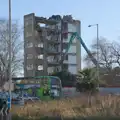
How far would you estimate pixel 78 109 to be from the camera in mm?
25469

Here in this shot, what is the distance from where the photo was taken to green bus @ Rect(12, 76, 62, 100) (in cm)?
5150

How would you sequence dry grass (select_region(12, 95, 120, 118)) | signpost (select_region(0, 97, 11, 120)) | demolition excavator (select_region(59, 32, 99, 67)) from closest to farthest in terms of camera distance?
1. dry grass (select_region(12, 95, 120, 118))
2. signpost (select_region(0, 97, 11, 120))
3. demolition excavator (select_region(59, 32, 99, 67))

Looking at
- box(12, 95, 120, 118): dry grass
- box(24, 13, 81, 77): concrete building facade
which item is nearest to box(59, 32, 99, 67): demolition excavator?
box(24, 13, 81, 77): concrete building facade

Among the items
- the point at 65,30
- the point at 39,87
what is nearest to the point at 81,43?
the point at 65,30

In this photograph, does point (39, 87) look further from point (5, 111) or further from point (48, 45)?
point (48, 45)

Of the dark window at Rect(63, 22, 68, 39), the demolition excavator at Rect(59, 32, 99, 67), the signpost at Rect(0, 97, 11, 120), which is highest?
the dark window at Rect(63, 22, 68, 39)

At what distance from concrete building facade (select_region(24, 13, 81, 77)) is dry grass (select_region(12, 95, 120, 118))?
2600 inches

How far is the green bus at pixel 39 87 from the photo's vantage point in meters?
51.5

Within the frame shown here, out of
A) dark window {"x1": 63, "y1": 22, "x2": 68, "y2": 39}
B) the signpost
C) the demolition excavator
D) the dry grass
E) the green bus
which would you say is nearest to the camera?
the dry grass

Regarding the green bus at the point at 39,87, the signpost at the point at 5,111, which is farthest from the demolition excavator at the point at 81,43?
the signpost at the point at 5,111

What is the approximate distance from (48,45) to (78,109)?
80.6 m

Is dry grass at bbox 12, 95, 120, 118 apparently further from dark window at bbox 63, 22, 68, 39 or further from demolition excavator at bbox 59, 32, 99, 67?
dark window at bbox 63, 22, 68, 39

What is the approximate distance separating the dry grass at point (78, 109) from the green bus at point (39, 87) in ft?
75.1

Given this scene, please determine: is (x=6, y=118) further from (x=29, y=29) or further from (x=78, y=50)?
(x=78, y=50)
